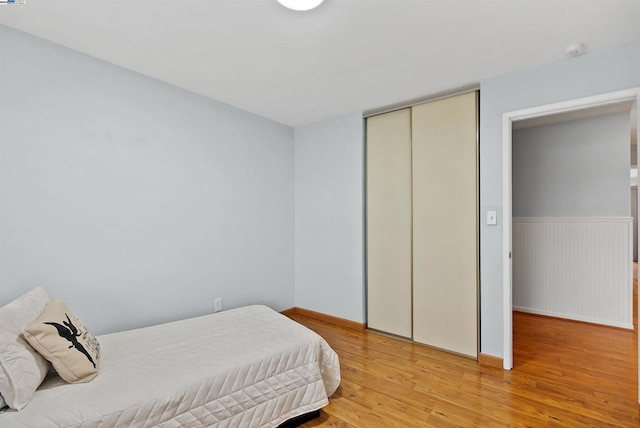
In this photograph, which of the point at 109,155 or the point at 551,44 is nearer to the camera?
the point at 551,44

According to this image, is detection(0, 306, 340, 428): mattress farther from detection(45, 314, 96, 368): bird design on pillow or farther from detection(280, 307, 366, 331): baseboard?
detection(280, 307, 366, 331): baseboard

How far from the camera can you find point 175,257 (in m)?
2.79

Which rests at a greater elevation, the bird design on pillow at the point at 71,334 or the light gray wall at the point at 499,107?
the light gray wall at the point at 499,107

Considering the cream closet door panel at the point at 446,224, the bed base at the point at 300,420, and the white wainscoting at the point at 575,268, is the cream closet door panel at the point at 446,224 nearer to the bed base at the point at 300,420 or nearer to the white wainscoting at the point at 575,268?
the bed base at the point at 300,420

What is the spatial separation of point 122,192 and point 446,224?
279cm

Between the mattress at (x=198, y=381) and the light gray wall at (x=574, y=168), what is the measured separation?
11.7ft

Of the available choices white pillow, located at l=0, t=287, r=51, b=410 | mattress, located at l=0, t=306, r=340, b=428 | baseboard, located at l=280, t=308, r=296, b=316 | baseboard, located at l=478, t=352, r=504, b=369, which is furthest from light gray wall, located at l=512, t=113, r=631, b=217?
white pillow, located at l=0, t=287, r=51, b=410

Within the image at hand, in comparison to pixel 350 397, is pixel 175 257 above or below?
above

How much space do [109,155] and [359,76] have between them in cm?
208

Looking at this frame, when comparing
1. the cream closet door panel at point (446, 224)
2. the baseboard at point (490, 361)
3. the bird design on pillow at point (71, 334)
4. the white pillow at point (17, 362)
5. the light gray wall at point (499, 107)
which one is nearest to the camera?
the white pillow at point (17, 362)

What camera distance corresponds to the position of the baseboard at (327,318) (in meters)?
3.46

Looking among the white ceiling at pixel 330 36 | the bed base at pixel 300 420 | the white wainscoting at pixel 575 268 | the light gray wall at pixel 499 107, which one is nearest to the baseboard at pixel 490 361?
the light gray wall at pixel 499 107

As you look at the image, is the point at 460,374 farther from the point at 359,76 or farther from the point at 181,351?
the point at 359,76

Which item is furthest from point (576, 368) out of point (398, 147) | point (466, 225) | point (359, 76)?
point (359, 76)
